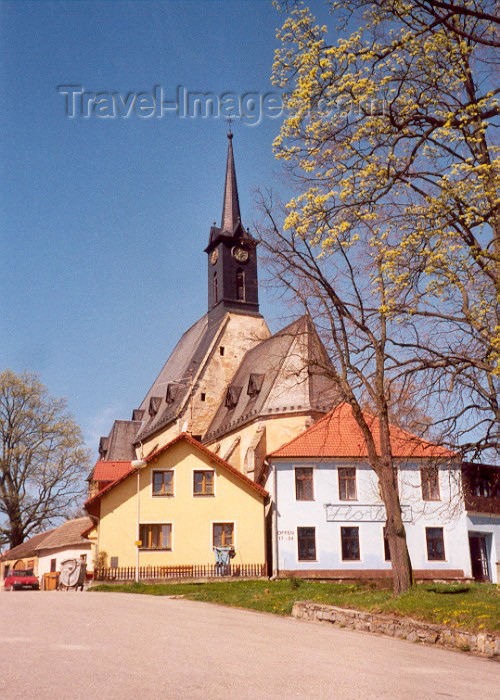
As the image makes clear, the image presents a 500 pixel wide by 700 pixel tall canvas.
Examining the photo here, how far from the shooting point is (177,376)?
58062mm

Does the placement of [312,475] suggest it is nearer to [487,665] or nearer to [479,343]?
[479,343]

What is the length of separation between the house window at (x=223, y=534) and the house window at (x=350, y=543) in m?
5.25

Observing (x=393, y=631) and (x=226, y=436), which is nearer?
(x=393, y=631)

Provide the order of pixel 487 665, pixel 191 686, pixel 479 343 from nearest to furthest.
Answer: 1. pixel 191 686
2. pixel 487 665
3. pixel 479 343

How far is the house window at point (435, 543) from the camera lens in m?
33.9

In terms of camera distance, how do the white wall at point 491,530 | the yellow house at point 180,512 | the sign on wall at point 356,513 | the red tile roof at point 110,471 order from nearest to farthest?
the yellow house at point 180,512
the sign on wall at point 356,513
the white wall at point 491,530
the red tile roof at point 110,471

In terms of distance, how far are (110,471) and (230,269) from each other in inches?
818

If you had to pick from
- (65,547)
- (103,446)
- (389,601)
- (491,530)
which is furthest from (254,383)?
(389,601)

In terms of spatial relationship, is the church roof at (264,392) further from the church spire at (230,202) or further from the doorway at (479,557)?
the church spire at (230,202)

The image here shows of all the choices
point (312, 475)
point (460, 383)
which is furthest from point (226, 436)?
point (460, 383)

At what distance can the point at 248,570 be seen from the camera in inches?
1236

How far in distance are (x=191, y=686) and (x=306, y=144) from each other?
32.4 ft

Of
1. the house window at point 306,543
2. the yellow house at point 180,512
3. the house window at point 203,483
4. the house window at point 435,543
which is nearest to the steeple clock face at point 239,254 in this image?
the yellow house at point 180,512

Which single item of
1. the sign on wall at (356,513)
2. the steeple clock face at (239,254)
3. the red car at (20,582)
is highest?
the steeple clock face at (239,254)
